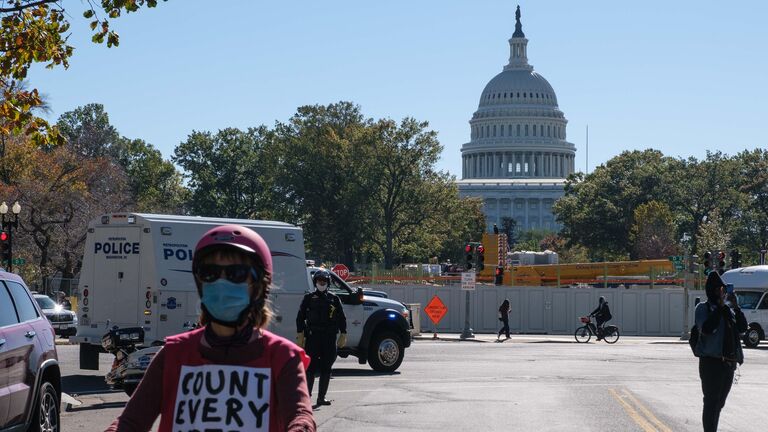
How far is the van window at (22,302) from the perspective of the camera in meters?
11.9

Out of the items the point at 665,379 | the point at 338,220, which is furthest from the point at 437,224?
the point at 665,379

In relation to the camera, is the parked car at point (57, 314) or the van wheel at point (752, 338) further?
the van wheel at point (752, 338)

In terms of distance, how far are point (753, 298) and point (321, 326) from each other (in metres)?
30.0

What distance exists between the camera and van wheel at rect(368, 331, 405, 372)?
24422 mm

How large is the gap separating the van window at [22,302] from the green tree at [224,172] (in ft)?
334

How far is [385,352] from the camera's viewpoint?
2458 centimetres

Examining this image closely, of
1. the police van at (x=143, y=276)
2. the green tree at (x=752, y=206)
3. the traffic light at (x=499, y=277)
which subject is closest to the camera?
the police van at (x=143, y=276)

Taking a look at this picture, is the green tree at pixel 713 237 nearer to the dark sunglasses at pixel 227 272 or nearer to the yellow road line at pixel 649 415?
the yellow road line at pixel 649 415

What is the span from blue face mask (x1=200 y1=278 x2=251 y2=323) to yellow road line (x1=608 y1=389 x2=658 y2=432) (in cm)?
1113

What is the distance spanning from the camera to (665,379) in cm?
2402

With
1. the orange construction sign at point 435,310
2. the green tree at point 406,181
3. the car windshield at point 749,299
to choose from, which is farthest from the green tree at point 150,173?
the car windshield at point 749,299

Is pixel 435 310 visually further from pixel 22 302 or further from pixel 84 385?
pixel 22 302

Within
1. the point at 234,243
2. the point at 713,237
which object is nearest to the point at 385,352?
the point at 234,243

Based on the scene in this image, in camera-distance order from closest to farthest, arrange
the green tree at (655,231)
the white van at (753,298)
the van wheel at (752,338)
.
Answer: the van wheel at (752,338) < the white van at (753,298) < the green tree at (655,231)
